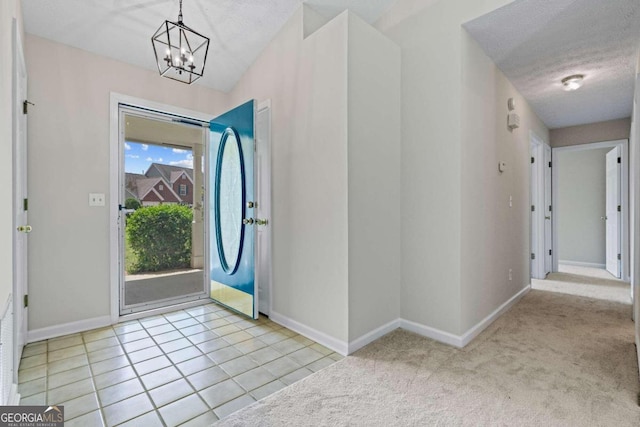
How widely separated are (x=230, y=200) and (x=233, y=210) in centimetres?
13

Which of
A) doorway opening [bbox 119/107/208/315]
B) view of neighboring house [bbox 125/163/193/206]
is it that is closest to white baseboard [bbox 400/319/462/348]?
→ doorway opening [bbox 119/107/208/315]

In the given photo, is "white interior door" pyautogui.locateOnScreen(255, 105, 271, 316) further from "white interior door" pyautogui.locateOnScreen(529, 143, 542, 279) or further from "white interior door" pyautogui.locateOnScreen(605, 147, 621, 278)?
"white interior door" pyautogui.locateOnScreen(605, 147, 621, 278)

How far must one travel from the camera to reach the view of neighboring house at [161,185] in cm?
420

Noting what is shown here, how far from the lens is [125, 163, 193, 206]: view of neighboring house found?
4203 millimetres

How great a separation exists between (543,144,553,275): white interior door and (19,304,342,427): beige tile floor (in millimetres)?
4324

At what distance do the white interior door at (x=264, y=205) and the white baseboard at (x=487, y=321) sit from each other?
176cm

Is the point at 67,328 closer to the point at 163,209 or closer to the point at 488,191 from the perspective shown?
the point at 163,209

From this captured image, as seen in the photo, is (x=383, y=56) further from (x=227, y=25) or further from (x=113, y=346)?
(x=113, y=346)

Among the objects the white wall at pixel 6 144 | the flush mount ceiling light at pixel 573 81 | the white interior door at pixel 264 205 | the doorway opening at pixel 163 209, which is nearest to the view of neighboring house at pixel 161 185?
the doorway opening at pixel 163 209

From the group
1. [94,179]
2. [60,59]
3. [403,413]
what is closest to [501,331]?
[403,413]

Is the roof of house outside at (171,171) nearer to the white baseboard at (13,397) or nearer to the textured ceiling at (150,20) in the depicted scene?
the textured ceiling at (150,20)

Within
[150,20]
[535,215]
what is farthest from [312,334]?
[535,215]

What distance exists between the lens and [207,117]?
365 cm

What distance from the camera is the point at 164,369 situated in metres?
2.15
